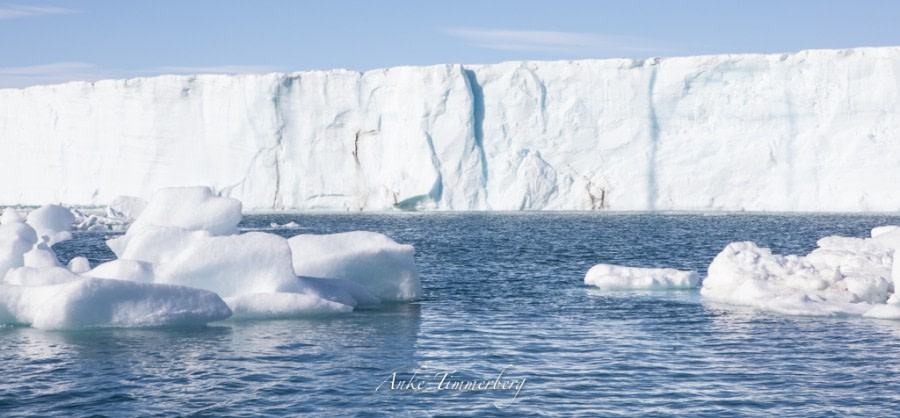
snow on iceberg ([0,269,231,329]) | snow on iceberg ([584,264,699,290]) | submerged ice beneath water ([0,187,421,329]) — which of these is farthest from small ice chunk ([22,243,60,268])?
snow on iceberg ([584,264,699,290])

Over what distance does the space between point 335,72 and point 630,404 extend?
39.5m

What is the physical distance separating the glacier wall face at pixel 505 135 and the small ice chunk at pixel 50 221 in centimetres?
2324

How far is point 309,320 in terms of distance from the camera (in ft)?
43.5

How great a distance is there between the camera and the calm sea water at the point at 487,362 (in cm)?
846

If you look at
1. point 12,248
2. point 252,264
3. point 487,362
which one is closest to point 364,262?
point 252,264

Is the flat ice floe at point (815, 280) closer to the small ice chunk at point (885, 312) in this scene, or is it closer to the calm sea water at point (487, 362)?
the small ice chunk at point (885, 312)

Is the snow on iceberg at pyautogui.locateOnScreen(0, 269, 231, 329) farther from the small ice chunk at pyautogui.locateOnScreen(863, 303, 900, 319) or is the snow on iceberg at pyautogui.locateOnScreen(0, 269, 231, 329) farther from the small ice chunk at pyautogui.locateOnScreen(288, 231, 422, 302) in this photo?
the small ice chunk at pyautogui.locateOnScreen(863, 303, 900, 319)

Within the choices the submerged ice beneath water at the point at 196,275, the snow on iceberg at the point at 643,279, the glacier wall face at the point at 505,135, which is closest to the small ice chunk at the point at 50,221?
the submerged ice beneath water at the point at 196,275

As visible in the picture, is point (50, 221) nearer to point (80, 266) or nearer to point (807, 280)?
point (80, 266)

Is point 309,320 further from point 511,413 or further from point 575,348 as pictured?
point 511,413

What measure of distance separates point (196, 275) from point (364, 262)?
106 inches

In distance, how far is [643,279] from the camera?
690 inches

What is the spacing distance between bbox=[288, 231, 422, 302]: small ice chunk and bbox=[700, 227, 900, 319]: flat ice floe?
498 cm

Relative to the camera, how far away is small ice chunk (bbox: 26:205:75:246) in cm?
2231
